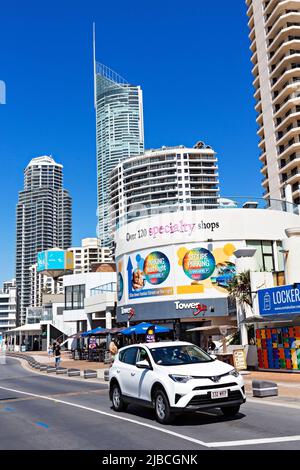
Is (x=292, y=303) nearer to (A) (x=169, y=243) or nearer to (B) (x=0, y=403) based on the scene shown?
(B) (x=0, y=403)

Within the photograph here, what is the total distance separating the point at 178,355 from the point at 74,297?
58.9 meters

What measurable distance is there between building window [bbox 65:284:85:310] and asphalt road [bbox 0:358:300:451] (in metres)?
53.9

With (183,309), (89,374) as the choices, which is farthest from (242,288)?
(183,309)

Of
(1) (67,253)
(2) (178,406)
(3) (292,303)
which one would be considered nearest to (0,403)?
(2) (178,406)

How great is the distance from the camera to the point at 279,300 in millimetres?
22328

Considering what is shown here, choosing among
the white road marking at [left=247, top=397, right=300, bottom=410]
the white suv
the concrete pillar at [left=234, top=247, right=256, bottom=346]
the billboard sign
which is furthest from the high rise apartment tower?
the white suv

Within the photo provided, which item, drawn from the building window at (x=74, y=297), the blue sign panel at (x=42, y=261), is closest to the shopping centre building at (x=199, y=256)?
the building window at (x=74, y=297)

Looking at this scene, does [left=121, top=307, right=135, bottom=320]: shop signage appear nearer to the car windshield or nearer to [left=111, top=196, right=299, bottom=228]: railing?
[left=111, top=196, right=299, bottom=228]: railing

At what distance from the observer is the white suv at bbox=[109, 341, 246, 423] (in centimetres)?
960

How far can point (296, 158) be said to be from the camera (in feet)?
243

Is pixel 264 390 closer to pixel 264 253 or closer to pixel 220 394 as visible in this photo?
pixel 220 394

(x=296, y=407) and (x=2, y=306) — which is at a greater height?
(x=2, y=306)

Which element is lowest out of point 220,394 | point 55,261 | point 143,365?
point 220,394
